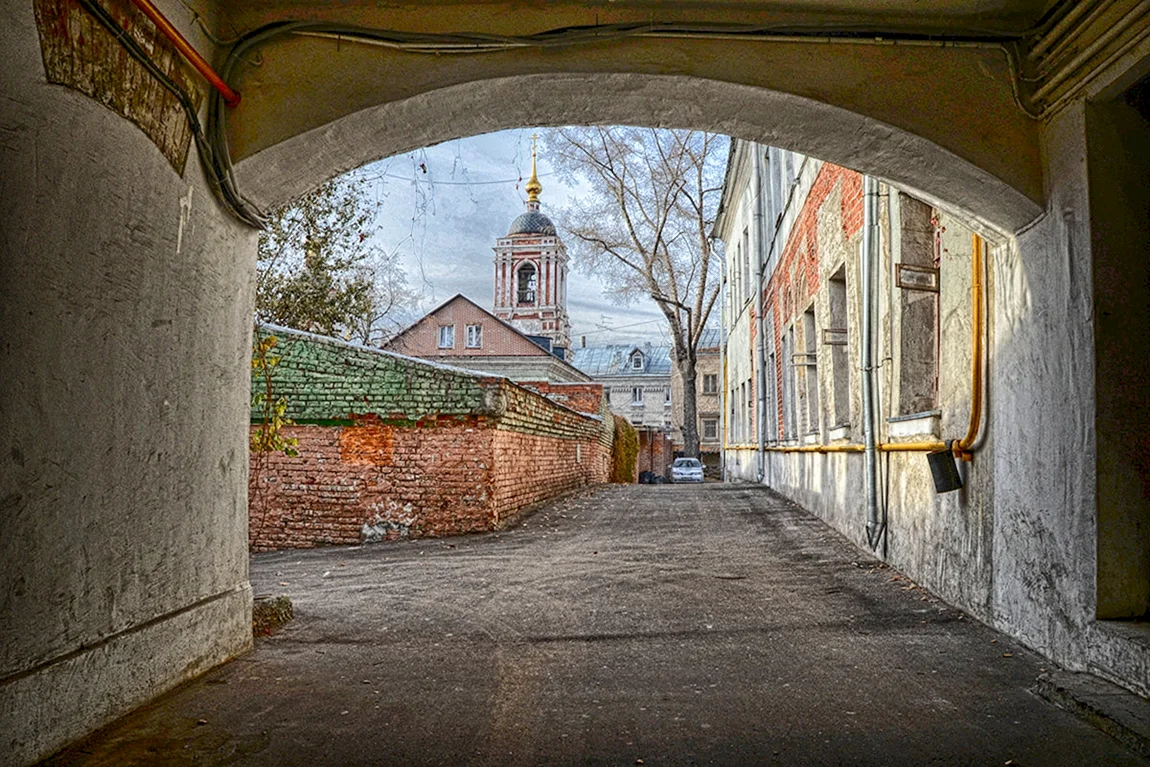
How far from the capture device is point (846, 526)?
8867 mm

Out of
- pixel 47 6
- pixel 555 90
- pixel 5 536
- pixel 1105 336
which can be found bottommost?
pixel 5 536

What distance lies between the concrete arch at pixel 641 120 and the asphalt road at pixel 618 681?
235 cm

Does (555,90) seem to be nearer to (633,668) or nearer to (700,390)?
(633,668)

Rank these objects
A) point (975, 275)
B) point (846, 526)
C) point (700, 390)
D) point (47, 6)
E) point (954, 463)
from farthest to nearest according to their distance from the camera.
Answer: point (700, 390) < point (846, 526) < point (954, 463) < point (975, 275) < point (47, 6)

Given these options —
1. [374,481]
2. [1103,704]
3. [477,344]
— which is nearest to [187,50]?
[1103,704]

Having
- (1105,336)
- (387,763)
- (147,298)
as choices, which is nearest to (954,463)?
(1105,336)

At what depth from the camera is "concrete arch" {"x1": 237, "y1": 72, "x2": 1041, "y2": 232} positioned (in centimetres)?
421

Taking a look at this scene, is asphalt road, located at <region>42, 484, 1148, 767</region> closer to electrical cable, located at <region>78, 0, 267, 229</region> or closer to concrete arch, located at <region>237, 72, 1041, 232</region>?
electrical cable, located at <region>78, 0, 267, 229</region>

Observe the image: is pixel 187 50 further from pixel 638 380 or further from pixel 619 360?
pixel 619 360

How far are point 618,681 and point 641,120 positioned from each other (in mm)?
2936

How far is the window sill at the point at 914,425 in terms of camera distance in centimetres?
579

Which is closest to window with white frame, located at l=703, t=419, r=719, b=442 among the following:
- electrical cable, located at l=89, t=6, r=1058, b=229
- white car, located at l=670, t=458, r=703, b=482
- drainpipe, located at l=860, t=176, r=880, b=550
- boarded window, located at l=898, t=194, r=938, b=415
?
white car, located at l=670, t=458, r=703, b=482

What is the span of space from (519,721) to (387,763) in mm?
606

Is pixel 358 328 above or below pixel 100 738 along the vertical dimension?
above
